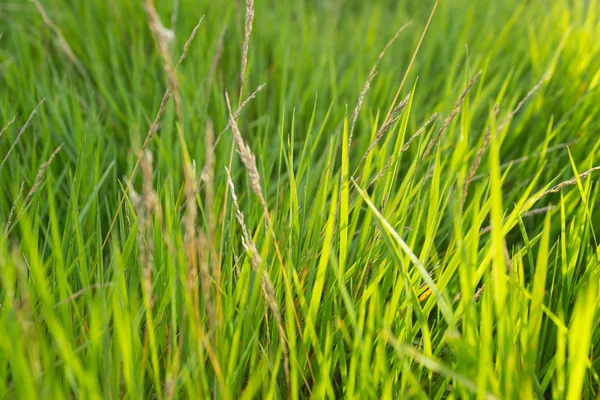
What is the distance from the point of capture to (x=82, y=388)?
68 cm

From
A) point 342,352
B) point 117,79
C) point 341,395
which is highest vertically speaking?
point 117,79

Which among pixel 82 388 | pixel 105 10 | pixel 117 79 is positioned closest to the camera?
pixel 82 388

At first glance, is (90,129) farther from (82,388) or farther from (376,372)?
(376,372)

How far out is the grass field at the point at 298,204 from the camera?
714 mm

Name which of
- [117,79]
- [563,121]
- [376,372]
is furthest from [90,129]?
[563,121]

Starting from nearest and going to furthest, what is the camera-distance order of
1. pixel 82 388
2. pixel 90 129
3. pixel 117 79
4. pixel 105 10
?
pixel 82 388 < pixel 90 129 < pixel 117 79 < pixel 105 10

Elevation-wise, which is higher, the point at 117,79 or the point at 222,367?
the point at 117,79

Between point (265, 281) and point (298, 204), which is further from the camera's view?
point (298, 204)

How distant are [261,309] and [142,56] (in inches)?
43.0

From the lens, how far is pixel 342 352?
830mm

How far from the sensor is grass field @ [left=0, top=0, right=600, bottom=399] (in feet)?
2.34

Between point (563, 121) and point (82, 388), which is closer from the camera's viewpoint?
point (82, 388)

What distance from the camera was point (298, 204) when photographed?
1.11 m

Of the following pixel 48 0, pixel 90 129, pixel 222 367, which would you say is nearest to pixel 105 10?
pixel 48 0
